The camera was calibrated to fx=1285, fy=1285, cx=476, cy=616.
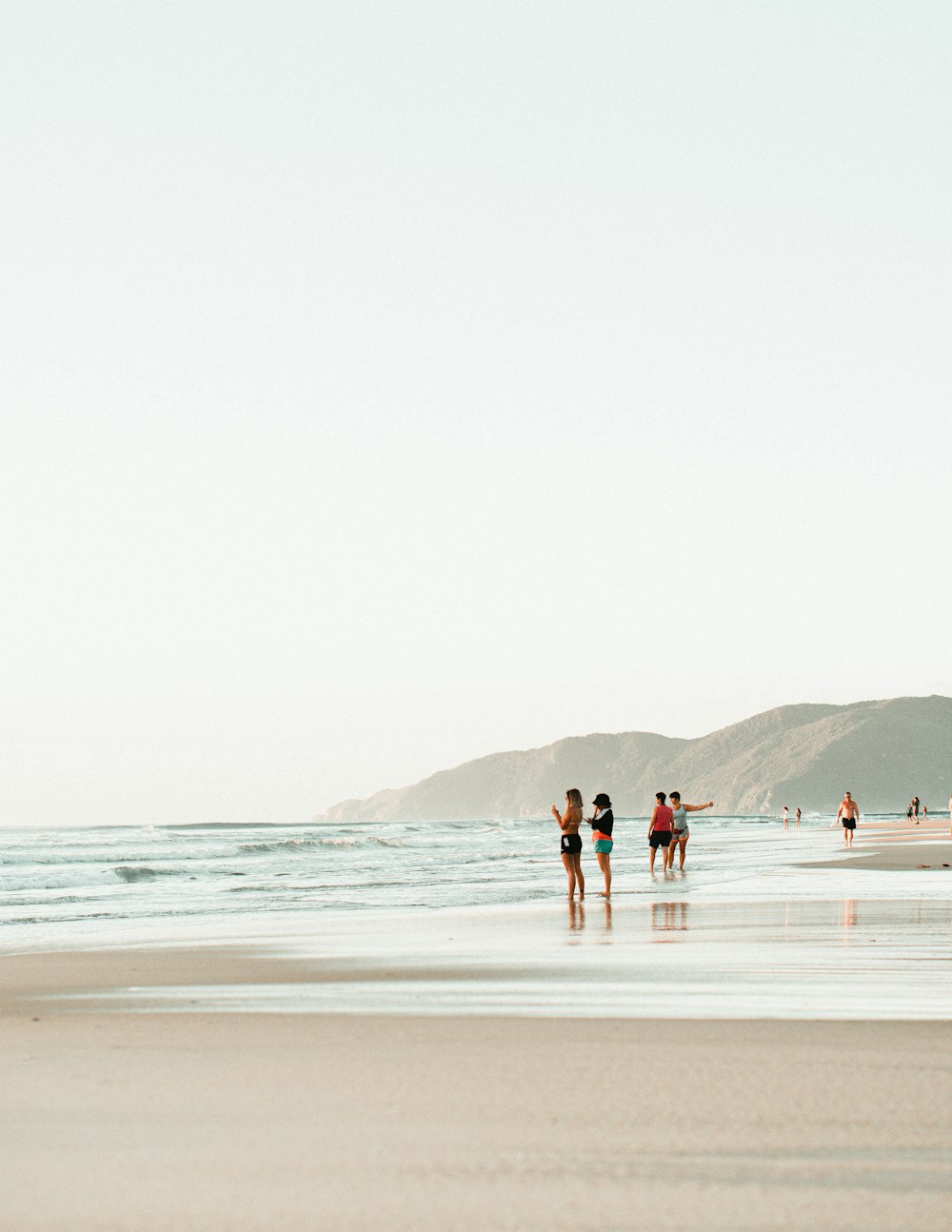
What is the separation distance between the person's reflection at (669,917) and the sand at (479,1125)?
6014 millimetres

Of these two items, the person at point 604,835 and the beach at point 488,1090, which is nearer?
the beach at point 488,1090

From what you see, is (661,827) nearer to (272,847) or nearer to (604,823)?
(604,823)

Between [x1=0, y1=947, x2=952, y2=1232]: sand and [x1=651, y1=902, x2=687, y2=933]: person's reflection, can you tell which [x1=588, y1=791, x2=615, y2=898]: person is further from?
[x1=0, y1=947, x2=952, y2=1232]: sand

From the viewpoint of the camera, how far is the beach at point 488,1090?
4.04 m

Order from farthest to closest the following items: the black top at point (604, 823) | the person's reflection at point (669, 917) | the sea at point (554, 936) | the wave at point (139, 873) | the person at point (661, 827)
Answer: the wave at point (139, 873), the person at point (661, 827), the black top at point (604, 823), the person's reflection at point (669, 917), the sea at point (554, 936)

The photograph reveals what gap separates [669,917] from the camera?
14.5 meters

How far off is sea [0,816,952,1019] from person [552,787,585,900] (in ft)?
1.41

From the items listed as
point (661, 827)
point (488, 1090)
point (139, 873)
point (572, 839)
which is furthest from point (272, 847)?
point (488, 1090)

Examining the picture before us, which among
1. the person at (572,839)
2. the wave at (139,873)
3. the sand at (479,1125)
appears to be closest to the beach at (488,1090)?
the sand at (479,1125)

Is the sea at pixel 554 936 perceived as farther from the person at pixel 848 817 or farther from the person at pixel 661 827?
the person at pixel 848 817

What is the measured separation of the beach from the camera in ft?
13.3

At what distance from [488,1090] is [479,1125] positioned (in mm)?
573

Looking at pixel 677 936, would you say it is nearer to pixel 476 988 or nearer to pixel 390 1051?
pixel 476 988

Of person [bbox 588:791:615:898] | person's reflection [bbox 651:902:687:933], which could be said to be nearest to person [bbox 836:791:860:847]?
person [bbox 588:791:615:898]
